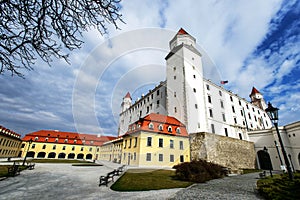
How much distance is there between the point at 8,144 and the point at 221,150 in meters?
48.8

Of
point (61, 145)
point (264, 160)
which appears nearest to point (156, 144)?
point (264, 160)

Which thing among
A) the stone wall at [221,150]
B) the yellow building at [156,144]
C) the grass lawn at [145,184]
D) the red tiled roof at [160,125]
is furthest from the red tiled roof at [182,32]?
the grass lawn at [145,184]

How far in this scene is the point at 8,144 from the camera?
1388 inches

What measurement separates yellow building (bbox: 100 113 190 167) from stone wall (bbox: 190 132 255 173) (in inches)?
69.2

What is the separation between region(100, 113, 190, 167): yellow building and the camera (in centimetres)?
2112

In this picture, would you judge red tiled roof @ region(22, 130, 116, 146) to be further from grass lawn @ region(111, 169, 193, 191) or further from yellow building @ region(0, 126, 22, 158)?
grass lawn @ region(111, 169, 193, 191)

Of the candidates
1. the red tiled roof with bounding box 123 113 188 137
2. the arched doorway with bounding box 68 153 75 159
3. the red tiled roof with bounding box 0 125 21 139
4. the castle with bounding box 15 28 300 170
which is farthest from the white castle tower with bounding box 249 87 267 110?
the red tiled roof with bounding box 0 125 21 139

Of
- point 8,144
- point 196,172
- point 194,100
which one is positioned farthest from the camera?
point 8,144

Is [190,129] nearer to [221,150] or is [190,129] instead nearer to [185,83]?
[221,150]

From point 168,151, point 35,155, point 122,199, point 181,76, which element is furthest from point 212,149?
point 35,155

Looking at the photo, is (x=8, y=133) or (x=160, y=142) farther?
(x=8, y=133)

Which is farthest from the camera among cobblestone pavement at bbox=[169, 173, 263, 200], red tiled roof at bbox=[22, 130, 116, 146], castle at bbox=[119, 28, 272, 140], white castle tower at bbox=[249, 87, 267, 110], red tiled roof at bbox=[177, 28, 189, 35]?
white castle tower at bbox=[249, 87, 267, 110]

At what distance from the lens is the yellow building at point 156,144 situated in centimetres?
2112

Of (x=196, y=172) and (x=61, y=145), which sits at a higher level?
(x=61, y=145)
